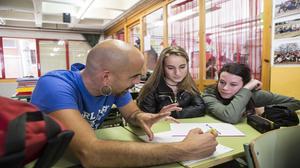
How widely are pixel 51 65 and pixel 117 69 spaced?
6238 mm

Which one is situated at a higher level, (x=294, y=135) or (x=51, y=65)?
(x=51, y=65)

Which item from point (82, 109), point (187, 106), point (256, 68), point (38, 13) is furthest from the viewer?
point (38, 13)

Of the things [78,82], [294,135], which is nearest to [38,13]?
[78,82]

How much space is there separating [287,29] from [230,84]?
766 mm

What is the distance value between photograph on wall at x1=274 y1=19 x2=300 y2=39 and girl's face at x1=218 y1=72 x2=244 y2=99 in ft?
2.18

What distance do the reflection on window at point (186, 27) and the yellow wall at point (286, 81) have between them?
1184mm

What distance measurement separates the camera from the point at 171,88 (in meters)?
1.85

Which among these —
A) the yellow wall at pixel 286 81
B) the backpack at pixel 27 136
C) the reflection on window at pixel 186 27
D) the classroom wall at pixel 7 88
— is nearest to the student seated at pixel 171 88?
the yellow wall at pixel 286 81

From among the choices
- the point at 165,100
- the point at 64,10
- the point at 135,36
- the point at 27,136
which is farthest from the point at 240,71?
the point at 64,10

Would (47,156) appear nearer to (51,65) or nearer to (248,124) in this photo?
(248,124)

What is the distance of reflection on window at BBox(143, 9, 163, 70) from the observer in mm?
4057

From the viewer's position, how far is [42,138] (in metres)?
0.50

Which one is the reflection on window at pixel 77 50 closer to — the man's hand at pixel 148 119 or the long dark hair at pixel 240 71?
the long dark hair at pixel 240 71

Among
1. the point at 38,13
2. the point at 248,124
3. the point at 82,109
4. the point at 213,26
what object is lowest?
the point at 248,124
